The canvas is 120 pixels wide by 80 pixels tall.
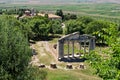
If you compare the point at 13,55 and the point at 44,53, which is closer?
the point at 13,55

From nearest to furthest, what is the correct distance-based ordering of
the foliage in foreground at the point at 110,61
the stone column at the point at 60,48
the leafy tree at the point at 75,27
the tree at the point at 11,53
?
the foliage in foreground at the point at 110,61 < the tree at the point at 11,53 < the stone column at the point at 60,48 < the leafy tree at the point at 75,27

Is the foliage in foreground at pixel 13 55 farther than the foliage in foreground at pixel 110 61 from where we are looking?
Yes

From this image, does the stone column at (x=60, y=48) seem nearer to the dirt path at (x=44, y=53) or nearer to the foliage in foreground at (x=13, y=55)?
the dirt path at (x=44, y=53)

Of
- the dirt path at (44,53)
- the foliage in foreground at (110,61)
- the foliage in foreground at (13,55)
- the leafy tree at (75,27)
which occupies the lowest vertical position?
the dirt path at (44,53)

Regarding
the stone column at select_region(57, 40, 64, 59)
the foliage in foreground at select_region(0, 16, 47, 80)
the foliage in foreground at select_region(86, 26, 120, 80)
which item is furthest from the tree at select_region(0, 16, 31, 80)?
the stone column at select_region(57, 40, 64, 59)

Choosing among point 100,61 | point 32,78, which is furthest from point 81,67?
point 100,61

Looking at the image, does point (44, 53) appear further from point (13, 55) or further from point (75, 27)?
point (13, 55)

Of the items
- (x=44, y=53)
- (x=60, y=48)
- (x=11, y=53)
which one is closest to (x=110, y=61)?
(x=11, y=53)

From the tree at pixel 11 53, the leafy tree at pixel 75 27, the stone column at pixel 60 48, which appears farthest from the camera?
the leafy tree at pixel 75 27

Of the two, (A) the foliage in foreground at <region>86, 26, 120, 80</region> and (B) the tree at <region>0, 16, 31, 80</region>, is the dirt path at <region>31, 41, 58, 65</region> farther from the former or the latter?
(A) the foliage in foreground at <region>86, 26, 120, 80</region>

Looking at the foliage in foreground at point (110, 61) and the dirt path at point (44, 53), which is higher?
the foliage in foreground at point (110, 61)

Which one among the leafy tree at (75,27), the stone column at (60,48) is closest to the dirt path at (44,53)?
the stone column at (60,48)

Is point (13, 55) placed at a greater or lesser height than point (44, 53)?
greater
